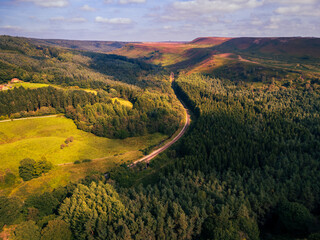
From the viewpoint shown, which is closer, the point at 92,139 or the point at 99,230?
the point at 99,230

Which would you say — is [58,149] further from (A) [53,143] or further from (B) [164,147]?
(B) [164,147]

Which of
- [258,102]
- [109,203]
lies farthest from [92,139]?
[258,102]

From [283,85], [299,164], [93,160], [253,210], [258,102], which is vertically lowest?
[93,160]

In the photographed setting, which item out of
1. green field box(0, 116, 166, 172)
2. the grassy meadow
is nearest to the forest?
green field box(0, 116, 166, 172)

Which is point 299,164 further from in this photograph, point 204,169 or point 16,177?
point 16,177

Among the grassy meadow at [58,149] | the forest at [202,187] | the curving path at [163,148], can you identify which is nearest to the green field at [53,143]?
the grassy meadow at [58,149]

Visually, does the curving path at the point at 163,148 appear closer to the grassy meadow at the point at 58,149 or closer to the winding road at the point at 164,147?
the winding road at the point at 164,147
